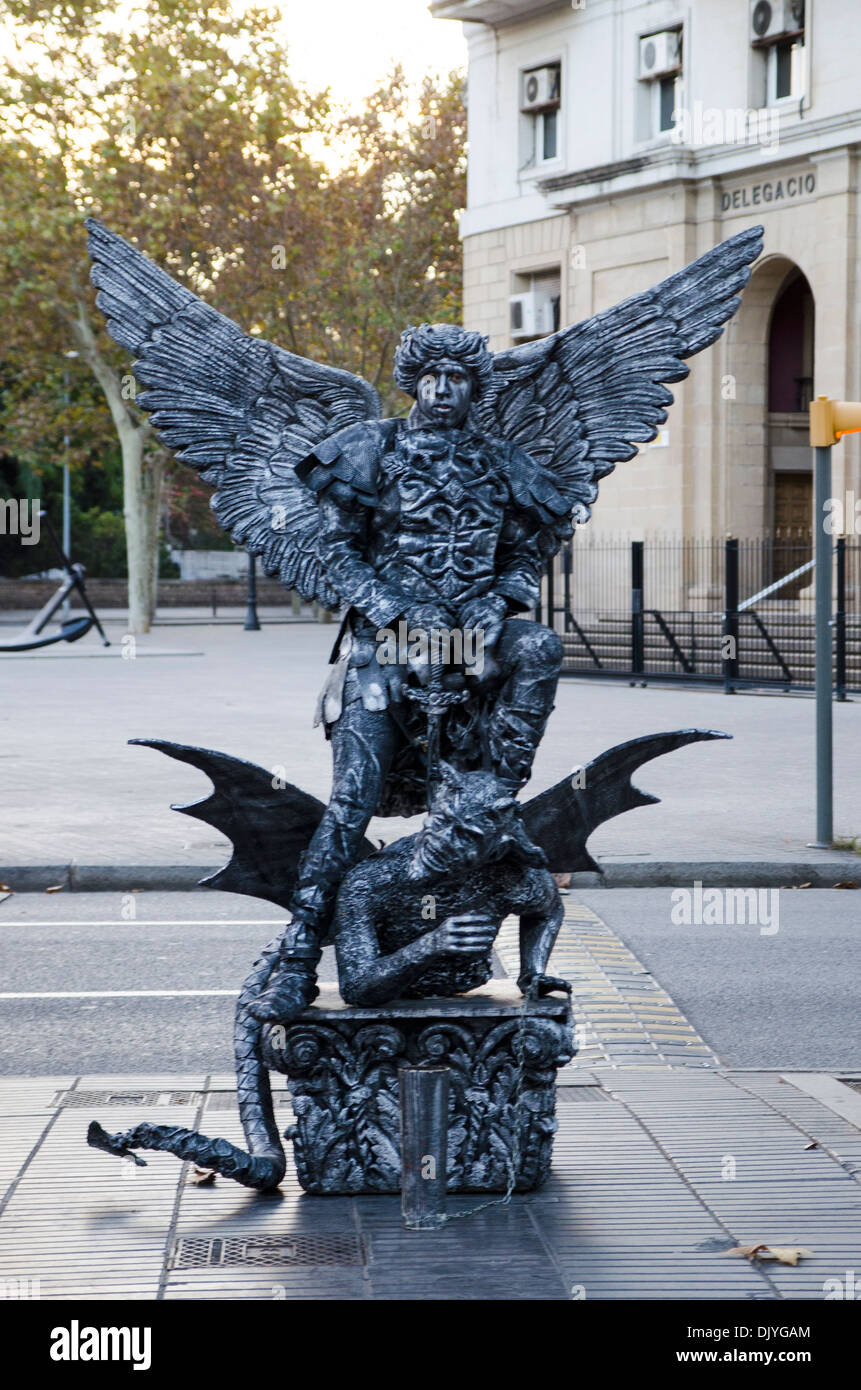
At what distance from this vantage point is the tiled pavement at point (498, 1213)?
400 cm

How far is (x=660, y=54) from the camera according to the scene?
30375 mm

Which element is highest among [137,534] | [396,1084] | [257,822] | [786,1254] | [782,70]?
[782,70]

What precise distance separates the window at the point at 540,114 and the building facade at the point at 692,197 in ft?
0.14

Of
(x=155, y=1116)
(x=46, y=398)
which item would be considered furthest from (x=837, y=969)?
(x=46, y=398)

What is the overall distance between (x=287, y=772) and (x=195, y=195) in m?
25.8

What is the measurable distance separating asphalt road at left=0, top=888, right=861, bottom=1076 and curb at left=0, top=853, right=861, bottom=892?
0.12 meters

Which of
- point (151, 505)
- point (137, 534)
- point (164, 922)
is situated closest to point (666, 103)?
point (137, 534)

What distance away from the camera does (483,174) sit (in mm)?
34906

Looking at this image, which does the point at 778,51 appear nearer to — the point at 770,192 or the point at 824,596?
the point at 770,192

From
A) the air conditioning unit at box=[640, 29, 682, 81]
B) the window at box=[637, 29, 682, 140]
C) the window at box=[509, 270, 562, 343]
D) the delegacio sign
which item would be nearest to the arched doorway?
the delegacio sign

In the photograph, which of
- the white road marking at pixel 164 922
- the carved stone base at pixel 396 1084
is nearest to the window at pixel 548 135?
the white road marking at pixel 164 922

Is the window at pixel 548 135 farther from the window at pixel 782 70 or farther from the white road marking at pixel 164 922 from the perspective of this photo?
the white road marking at pixel 164 922

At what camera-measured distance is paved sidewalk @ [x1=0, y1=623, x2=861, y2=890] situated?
413 inches

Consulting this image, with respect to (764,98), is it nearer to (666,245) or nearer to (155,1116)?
(666,245)
